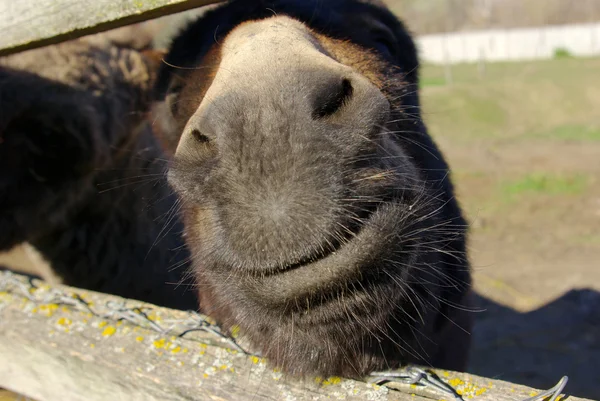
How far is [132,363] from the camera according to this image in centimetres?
173

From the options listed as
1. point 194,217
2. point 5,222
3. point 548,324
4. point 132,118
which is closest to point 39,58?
point 132,118

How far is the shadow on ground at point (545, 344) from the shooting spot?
476 cm

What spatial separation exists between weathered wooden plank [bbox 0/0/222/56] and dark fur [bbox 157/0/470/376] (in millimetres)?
489

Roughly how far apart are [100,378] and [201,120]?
0.99 metres

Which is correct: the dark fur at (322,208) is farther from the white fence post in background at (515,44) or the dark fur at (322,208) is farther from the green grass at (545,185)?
the white fence post in background at (515,44)

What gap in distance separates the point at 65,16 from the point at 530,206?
31.8ft

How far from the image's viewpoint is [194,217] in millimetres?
1740

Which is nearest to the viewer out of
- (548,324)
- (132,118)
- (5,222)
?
(5,222)

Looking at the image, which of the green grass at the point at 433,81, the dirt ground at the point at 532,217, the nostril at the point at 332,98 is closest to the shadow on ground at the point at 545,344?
the dirt ground at the point at 532,217

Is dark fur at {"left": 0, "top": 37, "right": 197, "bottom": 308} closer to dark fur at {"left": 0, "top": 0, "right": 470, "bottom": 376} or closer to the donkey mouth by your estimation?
dark fur at {"left": 0, "top": 0, "right": 470, "bottom": 376}

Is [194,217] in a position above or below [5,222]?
above

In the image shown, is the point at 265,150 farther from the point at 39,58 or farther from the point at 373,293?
the point at 39,58

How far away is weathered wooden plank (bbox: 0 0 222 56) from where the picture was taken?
64.4 inches

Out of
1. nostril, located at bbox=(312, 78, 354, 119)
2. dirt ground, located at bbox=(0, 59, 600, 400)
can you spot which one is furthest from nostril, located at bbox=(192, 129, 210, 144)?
dirt ground, located at bbox=(0, 59, 600, 400)
